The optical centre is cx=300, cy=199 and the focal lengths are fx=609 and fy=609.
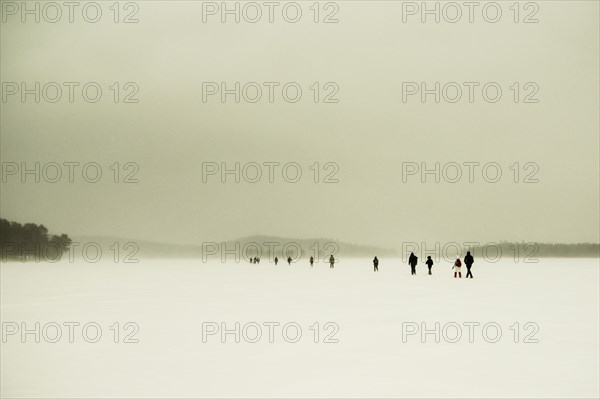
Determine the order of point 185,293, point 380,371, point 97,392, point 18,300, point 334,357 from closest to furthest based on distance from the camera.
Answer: point 97,392
point 380,371
point 334,357
point 18,300
point 185,293

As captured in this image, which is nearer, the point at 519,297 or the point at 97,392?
the point at 97,392

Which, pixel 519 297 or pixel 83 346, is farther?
pixel 519 297

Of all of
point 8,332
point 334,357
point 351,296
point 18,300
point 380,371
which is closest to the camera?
point 380,371

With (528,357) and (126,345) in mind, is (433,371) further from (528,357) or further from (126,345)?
(126,345)

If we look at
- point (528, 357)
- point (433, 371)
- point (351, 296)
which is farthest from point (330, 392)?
point (351, 296)

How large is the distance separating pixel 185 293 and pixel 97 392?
50.6 feet

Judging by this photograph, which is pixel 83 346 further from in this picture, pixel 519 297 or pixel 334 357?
pixel 519 297

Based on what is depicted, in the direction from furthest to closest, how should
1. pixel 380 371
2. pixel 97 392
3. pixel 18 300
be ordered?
1. pixel 18 300
2. pixel 380 371
3. pixel 97 392

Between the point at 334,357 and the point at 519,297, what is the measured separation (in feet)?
41.2

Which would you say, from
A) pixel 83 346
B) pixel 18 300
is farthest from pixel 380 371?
pixel 18 300

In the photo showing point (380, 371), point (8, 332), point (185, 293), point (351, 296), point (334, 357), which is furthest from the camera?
point (185, 293)

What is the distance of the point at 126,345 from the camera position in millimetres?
11094

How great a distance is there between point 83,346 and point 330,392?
5.48 metres

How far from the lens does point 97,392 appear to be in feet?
25.5
